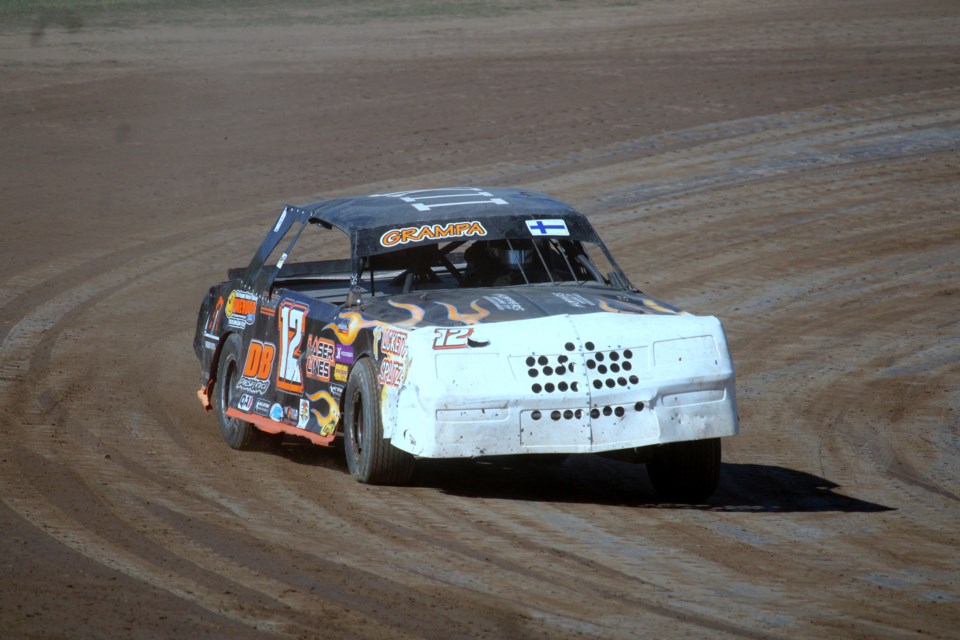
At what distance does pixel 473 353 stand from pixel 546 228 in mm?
1783

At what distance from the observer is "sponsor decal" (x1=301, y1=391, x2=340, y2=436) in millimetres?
8938

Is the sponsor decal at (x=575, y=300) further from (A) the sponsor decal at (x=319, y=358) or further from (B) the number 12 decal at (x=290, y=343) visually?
(B) the number 12 decal at (x=290, y=343)

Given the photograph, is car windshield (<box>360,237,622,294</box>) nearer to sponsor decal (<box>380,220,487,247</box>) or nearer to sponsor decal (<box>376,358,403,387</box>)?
sponsor decal (<box>380,220,487,247</box>)

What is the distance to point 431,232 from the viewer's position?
9.29m

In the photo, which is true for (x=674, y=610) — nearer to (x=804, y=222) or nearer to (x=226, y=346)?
(x=226, y=346)

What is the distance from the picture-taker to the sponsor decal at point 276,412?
959cm

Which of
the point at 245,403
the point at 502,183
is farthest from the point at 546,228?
the point at 502,183

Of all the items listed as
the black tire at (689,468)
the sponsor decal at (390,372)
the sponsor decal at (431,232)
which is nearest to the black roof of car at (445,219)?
the sponsor decal at (431,232)

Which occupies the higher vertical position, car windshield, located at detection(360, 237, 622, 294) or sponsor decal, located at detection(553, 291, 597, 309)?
car windshield, located at detection(360, 237, 622, 294)

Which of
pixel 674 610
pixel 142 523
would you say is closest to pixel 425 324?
pixel 142 523

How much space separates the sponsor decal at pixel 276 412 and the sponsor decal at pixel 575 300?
1.94 metres

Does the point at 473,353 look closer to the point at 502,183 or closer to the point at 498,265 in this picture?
the point at 498,265

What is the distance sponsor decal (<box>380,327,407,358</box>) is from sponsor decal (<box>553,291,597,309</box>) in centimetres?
98

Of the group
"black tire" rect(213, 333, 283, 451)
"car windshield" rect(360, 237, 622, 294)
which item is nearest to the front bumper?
"car windshield" rect(360, 237, 622, 294)
